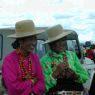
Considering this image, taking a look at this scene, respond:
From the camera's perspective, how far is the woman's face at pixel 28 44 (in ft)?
15.2

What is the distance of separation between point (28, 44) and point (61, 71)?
523 mm

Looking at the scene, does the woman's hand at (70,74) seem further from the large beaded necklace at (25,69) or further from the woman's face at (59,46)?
the large beaded necklace at (25,69)

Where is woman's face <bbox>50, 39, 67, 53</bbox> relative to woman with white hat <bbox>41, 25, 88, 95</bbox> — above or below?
above

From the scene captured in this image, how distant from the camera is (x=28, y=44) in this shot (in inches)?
183

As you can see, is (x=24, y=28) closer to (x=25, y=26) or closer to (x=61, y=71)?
(x=25, y=26)

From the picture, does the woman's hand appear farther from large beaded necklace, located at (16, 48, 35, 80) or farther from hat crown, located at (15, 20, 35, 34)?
hat crown, located at (15, 20, 35, 34)

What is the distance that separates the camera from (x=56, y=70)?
16.2ft

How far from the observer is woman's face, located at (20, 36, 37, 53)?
464cm

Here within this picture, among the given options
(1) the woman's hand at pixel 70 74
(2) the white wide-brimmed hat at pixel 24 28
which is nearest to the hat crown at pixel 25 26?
(2) the white wide-brimmed hat at pixel 24 28

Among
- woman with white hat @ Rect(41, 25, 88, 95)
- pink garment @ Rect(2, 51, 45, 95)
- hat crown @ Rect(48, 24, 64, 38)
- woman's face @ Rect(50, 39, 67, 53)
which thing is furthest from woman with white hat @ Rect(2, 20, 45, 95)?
hat crown @ Rect(48, 24, 64, 38)

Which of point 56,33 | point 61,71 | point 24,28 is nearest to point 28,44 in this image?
point 24,28

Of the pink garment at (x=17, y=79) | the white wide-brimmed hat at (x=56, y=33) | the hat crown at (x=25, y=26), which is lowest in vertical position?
the pink garment at (x=17, y=79)

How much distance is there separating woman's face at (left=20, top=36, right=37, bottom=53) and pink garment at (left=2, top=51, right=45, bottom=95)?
0.10m

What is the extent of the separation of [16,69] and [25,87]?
0.21 metres
